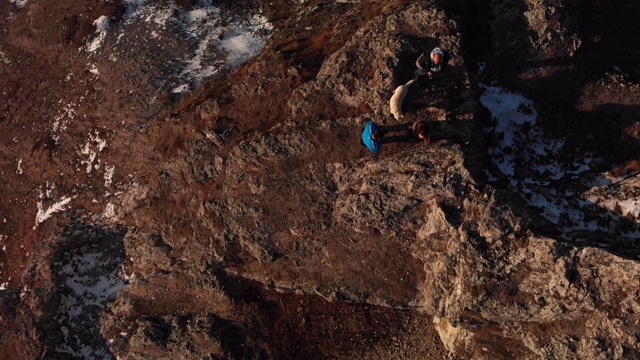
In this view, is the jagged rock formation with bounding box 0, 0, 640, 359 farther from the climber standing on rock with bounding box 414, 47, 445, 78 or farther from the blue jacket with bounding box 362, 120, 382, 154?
the blue jacket with bounding box 362, 120, 382, 154

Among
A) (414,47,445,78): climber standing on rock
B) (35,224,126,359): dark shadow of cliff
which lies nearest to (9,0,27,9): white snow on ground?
(35,224,126,359): dark shadow of cliff

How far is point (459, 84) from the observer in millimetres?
21234

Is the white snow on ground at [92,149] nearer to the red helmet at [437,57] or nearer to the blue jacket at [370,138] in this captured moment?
the blue jacket at [370,138]

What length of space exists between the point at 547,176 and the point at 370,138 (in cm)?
959

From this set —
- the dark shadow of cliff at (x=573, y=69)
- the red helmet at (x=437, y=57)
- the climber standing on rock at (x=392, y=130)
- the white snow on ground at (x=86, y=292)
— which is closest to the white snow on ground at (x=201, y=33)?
the white snow on ground at (x=86, y=292)

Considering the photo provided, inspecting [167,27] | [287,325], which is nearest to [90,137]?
[167,27]

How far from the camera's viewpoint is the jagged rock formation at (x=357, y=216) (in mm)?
18141

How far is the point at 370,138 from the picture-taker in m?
19.8

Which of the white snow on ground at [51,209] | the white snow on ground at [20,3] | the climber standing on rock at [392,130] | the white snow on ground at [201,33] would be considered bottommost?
the white snow on ground at [51,209]

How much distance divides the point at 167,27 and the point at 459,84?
25084 millimetres

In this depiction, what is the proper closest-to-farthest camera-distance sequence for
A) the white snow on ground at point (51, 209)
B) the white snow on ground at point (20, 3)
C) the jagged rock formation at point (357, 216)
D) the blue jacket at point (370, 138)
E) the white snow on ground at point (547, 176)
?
1. the jagged rock formation at point (357, 216)
2. the white snow on ground at point (547, 176)
3. the blue jacket at point (370, 138)
4. the white snow on ground at point (51, 209)
5. the white snow on ground at point (20, 3)

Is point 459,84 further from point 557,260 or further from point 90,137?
point 90,137

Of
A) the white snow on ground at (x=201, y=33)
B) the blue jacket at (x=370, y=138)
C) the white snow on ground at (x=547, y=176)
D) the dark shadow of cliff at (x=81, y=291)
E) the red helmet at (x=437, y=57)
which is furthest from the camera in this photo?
the white snow on ground at (x=201, y=33)

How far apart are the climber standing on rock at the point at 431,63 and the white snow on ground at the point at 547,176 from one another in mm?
3478
